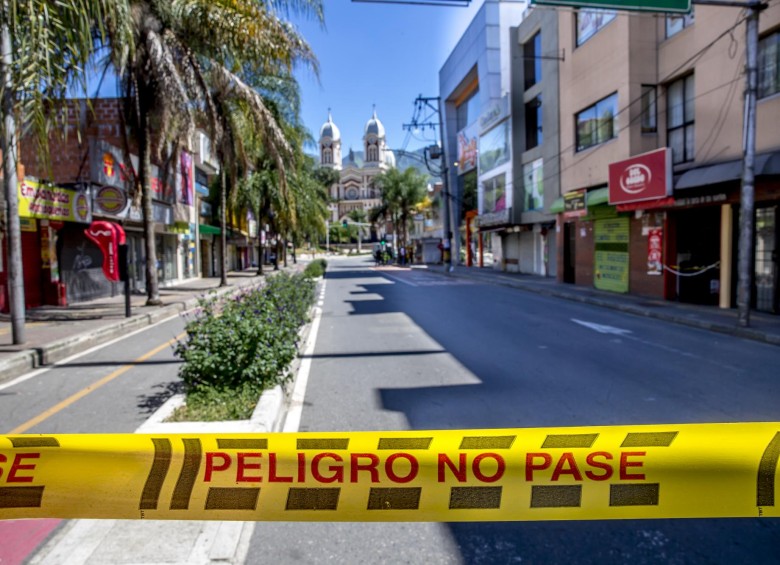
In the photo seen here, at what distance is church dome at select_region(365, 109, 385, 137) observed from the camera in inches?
5472

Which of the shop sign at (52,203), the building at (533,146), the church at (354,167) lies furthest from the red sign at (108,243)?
the church at (354,167)

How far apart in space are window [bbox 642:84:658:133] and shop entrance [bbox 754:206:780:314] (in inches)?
203

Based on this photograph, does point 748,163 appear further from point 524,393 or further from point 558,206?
point 558,206

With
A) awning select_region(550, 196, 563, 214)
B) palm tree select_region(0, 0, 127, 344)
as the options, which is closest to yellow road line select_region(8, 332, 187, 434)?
palm tree select_region(0, 0, 127, 344)

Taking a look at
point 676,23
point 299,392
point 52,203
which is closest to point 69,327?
point 52,203

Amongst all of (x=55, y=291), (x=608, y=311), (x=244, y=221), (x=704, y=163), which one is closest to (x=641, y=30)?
(x=704, y=163)

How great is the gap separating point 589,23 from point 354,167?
407 ft

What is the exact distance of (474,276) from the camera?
105ft

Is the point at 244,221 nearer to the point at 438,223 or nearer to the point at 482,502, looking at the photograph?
the point at 438,223

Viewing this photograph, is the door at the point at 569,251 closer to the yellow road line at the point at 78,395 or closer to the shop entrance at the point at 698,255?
the shop entrance at the point at 698,255

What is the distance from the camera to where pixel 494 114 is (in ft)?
112

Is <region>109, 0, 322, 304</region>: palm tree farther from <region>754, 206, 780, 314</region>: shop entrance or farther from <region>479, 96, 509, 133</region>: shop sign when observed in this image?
<region>479, 96, 509, 133</region>: shop sign

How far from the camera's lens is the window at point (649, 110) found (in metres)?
17.4

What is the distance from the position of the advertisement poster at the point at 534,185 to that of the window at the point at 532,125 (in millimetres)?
1710
